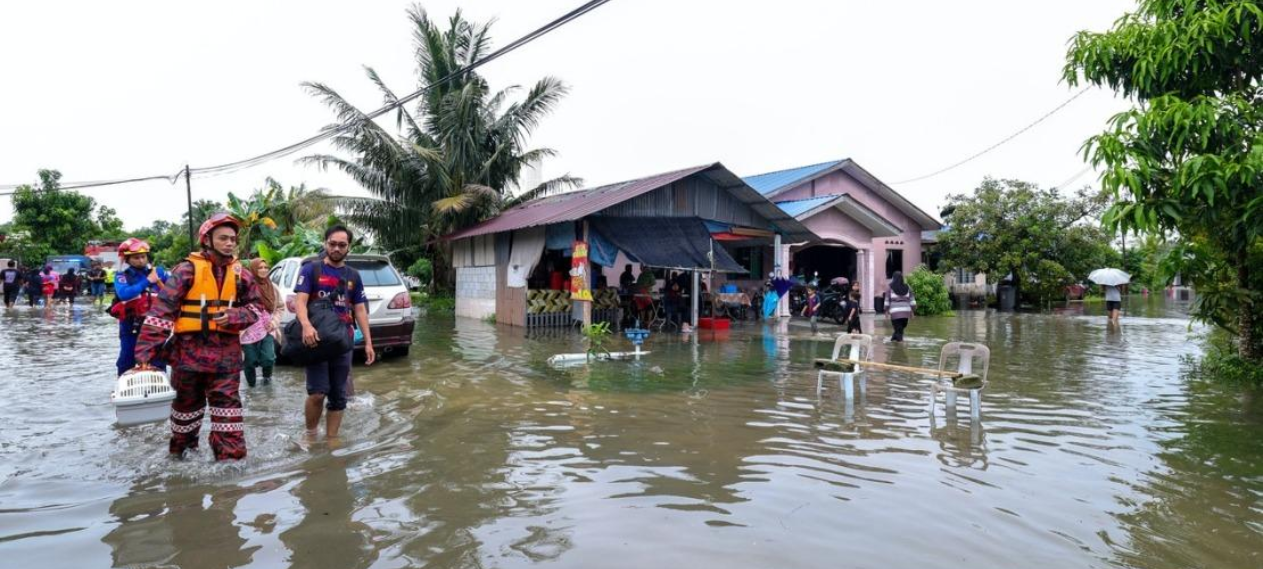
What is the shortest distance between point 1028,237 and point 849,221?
7.08 metres

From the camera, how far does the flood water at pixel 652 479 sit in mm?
3787

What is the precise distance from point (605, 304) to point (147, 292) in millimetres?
11666

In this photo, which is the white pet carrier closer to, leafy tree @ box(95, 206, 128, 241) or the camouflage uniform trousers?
the camouflage uniform trousers

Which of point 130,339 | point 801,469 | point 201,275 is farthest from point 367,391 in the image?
point 801,469

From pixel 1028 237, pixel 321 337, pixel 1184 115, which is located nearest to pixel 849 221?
pixel 1028 237

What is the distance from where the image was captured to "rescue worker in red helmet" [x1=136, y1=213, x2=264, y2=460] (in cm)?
479

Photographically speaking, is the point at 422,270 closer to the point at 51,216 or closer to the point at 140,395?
the point at 51,216

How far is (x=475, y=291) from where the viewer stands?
21203 mm

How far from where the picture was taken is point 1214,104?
23.6 ft

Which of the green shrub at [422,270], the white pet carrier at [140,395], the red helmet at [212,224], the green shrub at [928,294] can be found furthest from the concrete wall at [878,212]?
the white pet carrier at [140,395]

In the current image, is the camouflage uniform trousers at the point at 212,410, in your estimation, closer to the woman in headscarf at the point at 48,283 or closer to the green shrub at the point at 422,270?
the woman in headscarf at the point at 48,283

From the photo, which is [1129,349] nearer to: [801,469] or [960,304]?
[801,469]

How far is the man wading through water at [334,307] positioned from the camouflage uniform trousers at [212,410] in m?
0.60

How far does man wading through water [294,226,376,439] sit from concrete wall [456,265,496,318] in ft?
46.0
